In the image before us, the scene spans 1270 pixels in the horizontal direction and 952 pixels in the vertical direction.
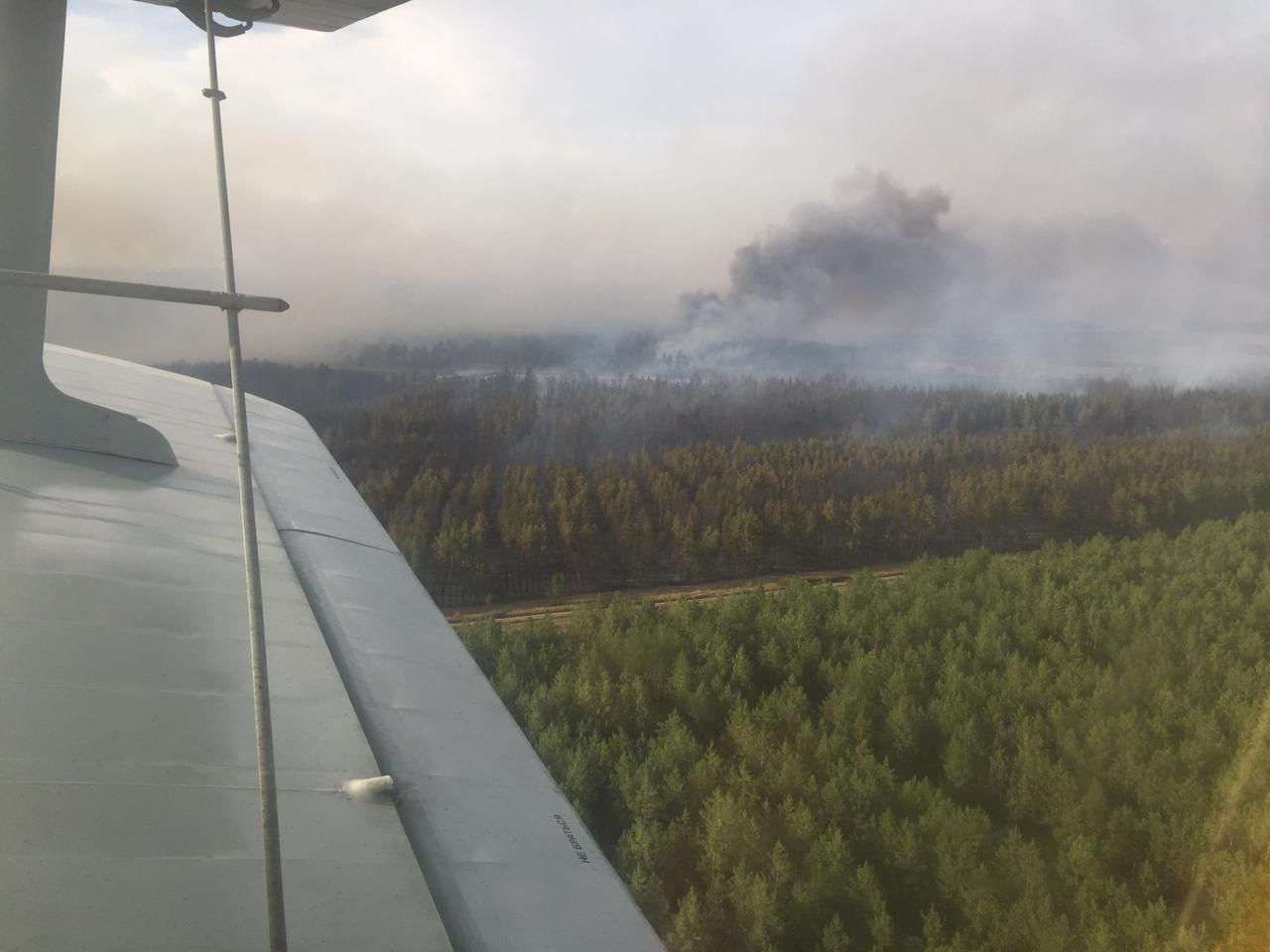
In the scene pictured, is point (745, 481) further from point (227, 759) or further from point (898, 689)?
point (227, 759)

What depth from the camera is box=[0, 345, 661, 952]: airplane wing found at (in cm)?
99

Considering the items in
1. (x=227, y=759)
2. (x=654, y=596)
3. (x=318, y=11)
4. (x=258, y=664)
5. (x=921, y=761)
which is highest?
(x=318, y=11)

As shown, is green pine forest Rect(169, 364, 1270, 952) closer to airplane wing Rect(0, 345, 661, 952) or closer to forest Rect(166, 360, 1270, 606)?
forest Rect(166, 360, 1270, 606)

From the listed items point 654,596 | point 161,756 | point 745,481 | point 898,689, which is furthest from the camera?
point 745,481

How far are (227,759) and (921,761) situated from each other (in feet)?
32.5

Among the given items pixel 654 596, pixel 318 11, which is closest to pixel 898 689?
pixel 318 11

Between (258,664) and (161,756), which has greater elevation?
(258,664)

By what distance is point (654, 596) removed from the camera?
70.7 feet

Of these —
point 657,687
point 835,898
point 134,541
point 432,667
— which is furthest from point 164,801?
point 657,687

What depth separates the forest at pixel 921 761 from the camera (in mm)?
7020

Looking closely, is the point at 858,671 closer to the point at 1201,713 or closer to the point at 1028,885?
the point at 1201,713

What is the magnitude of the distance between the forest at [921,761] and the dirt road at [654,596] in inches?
206

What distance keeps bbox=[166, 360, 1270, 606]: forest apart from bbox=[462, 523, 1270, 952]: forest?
880 centimetres

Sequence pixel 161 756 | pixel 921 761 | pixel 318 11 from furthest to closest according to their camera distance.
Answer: pixel 921 761
pixel 318 11
pixel 161 756
